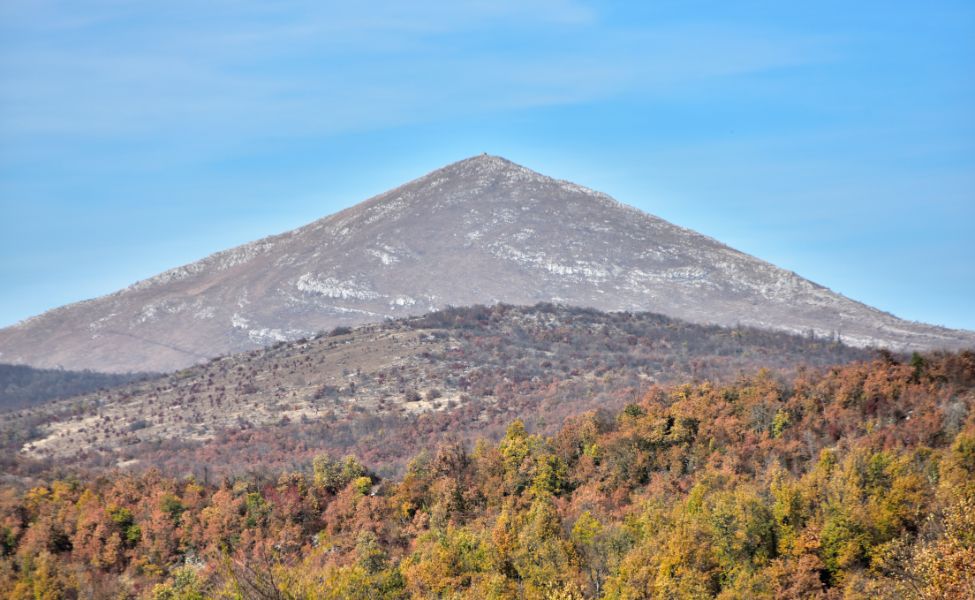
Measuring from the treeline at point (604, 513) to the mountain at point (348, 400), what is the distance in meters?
31.4

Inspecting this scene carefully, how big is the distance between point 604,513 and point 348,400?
91598 millimetres

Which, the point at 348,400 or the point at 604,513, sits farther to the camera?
the point at 348,400

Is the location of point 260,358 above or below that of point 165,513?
above

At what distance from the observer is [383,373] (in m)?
170

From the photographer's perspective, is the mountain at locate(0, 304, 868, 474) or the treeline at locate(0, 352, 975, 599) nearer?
the treeline at locate(0, 352, 975, 599)

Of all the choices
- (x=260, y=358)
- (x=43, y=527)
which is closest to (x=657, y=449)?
(x=43, y=527)

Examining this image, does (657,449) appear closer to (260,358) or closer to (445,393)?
(445,393)

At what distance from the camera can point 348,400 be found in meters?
160

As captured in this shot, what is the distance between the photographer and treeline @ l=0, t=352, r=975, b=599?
2322 inches

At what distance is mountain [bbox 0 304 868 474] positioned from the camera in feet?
451

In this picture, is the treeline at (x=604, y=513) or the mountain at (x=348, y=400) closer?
the treeline at (x=604, y=513)

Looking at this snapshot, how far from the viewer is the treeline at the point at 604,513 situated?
58969 millimetres

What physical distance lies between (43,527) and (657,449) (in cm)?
4702

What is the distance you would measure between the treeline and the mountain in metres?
31.4
